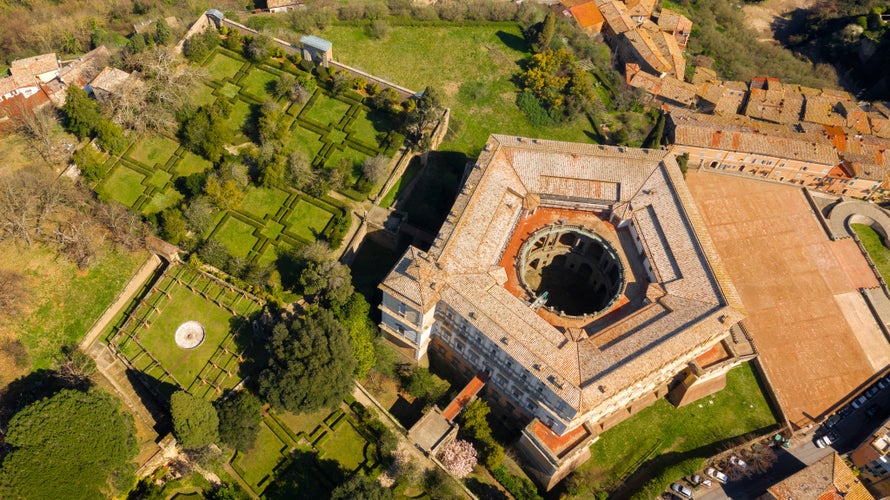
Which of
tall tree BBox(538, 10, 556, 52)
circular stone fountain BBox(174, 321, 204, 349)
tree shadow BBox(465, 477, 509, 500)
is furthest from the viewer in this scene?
tall tree BBox(538, 10, 556, 52)

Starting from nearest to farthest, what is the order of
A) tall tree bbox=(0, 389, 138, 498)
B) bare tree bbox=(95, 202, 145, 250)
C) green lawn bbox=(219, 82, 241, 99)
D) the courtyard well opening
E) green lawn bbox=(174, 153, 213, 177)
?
tall tree bbox=(0, 389, 138, 498) < bare tree bbox=(95, 202, 145, 250) < the courtyard well opening < green lawn bbox=(174, 153, 213, 177) < green lawn bbox=(219, 82, 241, 99)

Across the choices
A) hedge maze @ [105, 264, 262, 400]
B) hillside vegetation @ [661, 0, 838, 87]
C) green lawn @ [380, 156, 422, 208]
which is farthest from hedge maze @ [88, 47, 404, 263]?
hillside vegetation @ [661, 0, 838, 87]

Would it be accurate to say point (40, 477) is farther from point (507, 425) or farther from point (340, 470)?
point (507, 425)

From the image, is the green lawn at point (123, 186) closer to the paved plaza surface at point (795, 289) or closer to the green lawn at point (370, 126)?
the green lawn at point (370, 126)

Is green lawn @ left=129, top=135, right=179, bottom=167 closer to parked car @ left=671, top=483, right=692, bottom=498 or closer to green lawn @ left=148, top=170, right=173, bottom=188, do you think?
green lawn @ left=148, top=170, right=173, bottom=188

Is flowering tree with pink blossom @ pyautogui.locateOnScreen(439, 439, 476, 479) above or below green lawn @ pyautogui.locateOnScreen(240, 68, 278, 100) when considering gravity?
below
